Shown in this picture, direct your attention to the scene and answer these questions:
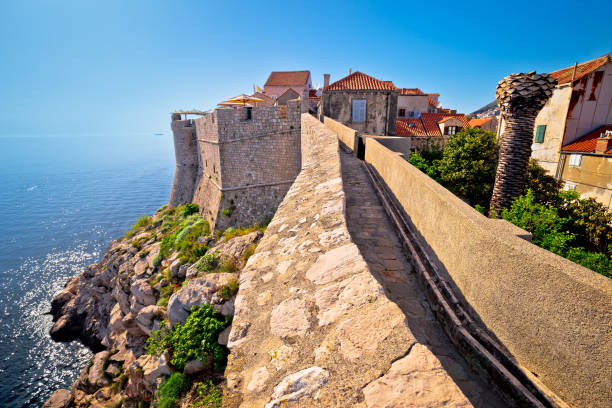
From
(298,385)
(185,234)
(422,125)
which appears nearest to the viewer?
(298,385)

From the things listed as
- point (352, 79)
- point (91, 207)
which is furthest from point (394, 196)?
point (91, 207)

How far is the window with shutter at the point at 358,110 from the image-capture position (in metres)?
18.8

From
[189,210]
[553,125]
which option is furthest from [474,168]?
[189,210]

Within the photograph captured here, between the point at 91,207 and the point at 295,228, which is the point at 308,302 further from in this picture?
the point at 91,207

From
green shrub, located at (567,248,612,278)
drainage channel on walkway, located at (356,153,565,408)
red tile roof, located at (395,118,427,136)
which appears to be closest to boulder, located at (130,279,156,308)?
drainage channel on walkway, located at (356,153,565,408)

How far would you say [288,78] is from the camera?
141 ft

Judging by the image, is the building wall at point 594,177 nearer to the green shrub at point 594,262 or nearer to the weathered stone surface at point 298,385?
the green shrub at point 594,262

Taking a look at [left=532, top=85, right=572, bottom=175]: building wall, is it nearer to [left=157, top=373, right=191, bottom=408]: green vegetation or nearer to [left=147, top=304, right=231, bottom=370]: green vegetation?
[left=147, top=304, right=231, bottom=370]: green vegetation

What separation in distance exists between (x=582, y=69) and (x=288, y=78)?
1396 inches

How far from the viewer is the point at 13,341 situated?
1780 cm

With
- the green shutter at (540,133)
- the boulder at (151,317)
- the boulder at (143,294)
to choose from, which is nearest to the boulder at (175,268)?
the boulder at (143,294)

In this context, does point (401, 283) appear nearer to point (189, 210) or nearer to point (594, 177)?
point (594, 177)

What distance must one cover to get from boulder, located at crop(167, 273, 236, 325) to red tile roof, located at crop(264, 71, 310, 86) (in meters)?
41.9

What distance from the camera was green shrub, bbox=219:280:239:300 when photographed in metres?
4.41
